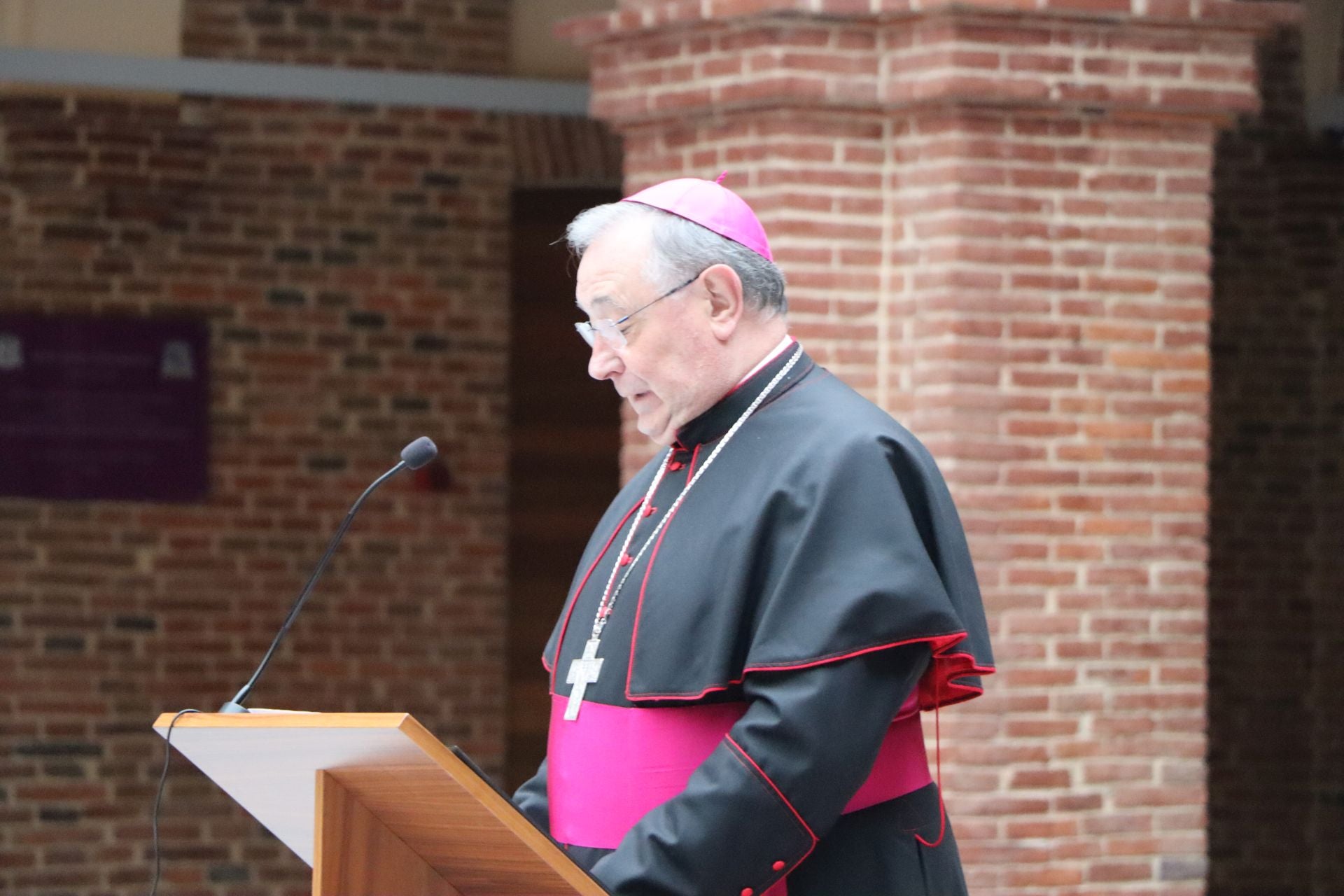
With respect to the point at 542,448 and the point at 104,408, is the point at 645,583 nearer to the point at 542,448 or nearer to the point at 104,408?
the point at 104,408

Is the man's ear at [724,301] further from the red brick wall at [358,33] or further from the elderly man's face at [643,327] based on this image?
the red brick wall at [358,33]

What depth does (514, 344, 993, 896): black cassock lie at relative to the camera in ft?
7.17

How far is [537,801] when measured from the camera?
2676mm

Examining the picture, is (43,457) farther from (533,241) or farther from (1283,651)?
(1283,651)

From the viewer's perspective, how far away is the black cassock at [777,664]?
86.0 inches

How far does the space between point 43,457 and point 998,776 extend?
4247 mm

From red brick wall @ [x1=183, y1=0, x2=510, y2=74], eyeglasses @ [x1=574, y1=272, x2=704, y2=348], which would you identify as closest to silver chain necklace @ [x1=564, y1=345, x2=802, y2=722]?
eyeglasses @ [x1=574, y1=272, x2=704, y2=348]

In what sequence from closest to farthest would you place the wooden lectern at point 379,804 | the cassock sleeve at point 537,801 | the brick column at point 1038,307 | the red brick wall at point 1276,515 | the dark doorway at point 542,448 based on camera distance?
1. the wooden lectern at point 379,804
2. the cassock sleeve at point 537,801
3. the brick column at point 1038,307
4. the red brick wall at point 1276,515
5. the dark doorway at point 542,448

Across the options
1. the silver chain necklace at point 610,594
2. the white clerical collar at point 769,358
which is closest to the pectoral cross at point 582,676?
the silver chain necklace at point 610,594

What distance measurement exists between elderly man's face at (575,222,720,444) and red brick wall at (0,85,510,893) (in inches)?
199

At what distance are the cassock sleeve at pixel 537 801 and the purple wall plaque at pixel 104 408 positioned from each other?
4910mm

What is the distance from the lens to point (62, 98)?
23.1ft

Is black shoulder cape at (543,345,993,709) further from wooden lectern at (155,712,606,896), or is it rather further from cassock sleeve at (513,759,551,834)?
wooden lectern at (155,712,606,896)

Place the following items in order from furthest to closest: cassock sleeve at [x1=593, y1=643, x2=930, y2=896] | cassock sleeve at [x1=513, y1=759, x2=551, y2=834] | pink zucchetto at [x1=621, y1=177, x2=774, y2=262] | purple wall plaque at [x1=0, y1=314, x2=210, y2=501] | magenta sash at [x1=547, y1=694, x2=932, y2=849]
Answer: purple wall plaque at [x1=0, y1=314, x2=210, y2=501] < cassock sleeve at [x1=513, y1=759, x2=551, y2=834] < pink zucchetto at [x1=621, y1=177, x2=774, y2=262] < magenta sash at [x1=547, y1=694, x2=932, y2=849] < cassock sleeve at [x1=593, y1=643, x2=930, y2=896]
